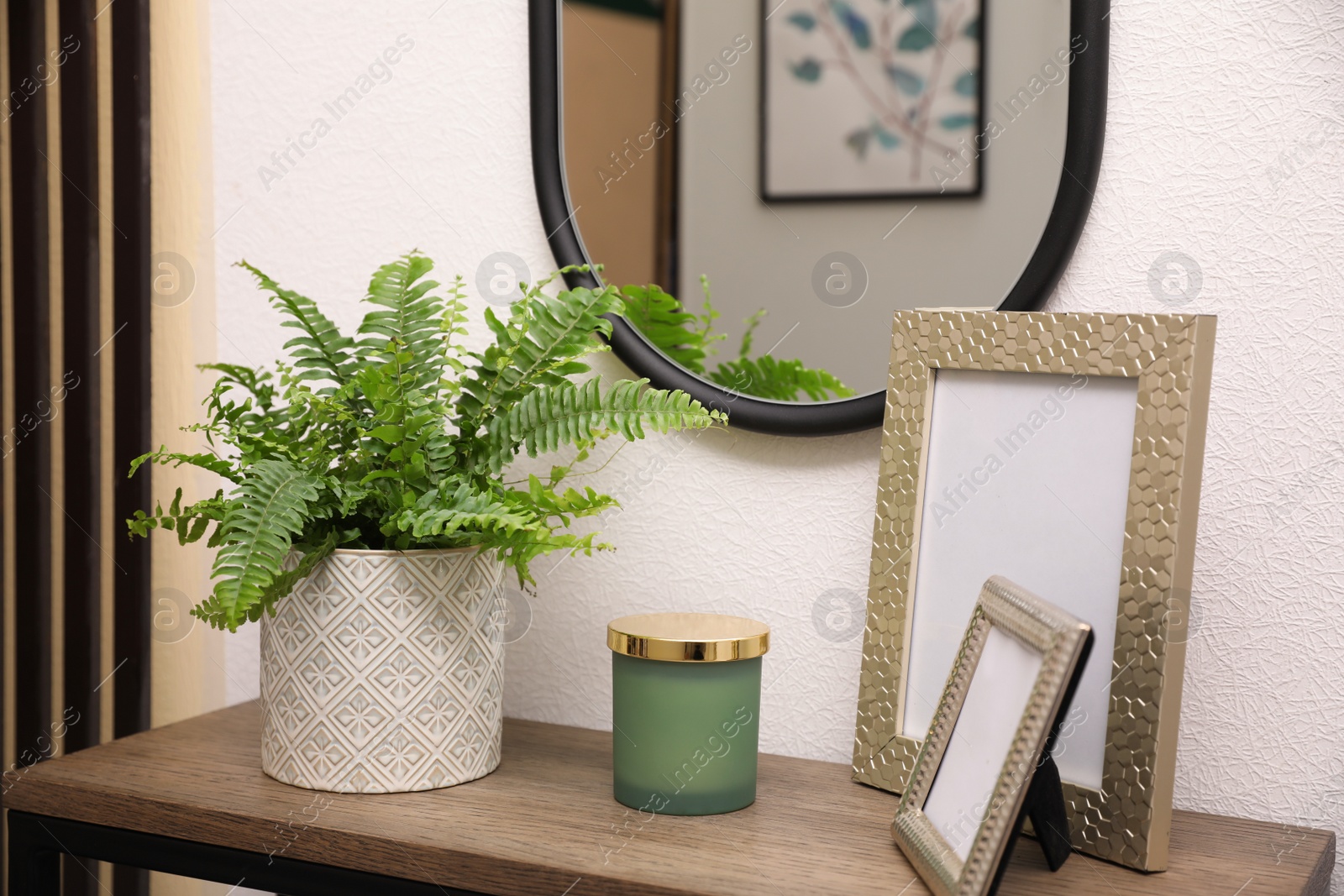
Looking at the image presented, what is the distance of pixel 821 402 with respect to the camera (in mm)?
946

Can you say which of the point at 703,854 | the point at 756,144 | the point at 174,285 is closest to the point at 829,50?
the point at 756,144

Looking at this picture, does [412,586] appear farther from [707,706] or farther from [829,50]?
[829,50]

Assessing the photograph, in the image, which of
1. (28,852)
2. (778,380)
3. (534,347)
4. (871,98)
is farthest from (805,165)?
(28,852)

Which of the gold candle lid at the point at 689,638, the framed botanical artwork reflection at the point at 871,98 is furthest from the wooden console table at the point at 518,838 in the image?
the framed botanical artwork reflection at the point at 871,98

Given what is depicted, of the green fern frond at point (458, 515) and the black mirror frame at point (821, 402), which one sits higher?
the black mirror frame at point (821, 402)

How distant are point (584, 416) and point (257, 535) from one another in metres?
0.26

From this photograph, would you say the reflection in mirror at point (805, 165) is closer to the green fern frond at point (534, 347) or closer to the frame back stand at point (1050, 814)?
the green fern frond at point (534, 347)

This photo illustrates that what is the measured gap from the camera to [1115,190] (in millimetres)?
851

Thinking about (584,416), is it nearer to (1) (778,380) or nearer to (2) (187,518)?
(1) (778,380)

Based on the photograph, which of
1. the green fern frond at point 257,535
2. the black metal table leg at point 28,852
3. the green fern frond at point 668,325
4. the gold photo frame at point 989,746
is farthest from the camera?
the green fern frond at point 668,325

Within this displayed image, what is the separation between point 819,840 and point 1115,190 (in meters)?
0.56

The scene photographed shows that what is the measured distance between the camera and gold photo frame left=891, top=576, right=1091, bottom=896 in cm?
62

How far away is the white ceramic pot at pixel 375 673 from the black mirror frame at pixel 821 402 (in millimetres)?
269

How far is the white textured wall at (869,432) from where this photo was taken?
0.81 m
